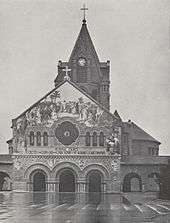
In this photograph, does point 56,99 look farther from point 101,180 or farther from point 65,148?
point 101,180

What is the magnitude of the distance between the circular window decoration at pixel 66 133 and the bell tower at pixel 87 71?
376 inches

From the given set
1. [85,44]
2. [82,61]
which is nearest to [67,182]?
[82,61]

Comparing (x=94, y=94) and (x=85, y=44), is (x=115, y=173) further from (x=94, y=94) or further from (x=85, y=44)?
(x=85, y=44)

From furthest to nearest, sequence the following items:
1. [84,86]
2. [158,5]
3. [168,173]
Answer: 1. [84,86]
2. [168,173]
3. [158,5]

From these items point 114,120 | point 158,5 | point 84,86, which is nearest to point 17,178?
point 114,120

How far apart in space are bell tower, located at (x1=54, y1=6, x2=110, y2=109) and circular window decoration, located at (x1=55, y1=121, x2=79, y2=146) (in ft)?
31.3

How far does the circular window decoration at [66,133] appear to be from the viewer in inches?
1706

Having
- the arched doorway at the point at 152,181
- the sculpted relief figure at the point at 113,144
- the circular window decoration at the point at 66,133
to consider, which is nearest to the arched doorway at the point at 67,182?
the circular window decoration at the point at 66,133

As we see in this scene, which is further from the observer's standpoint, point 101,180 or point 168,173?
point 101,180

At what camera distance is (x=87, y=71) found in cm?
5272

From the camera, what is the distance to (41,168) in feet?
140

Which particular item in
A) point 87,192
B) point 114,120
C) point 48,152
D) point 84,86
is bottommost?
point 87,192

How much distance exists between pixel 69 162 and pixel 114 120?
515 cm

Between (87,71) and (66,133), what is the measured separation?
11119 mm
